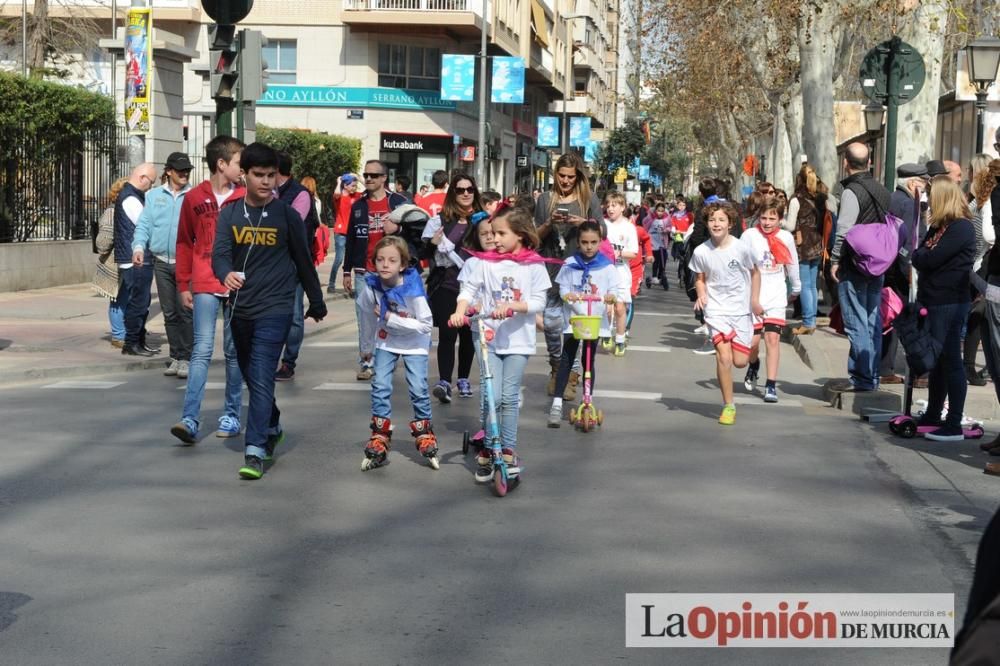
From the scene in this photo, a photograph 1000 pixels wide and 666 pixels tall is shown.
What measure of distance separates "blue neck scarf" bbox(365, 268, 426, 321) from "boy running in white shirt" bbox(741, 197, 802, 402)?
3.32 meters

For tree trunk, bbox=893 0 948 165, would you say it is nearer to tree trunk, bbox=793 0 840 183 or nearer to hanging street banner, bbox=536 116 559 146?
tree trunk, bbox=793 0 840 183

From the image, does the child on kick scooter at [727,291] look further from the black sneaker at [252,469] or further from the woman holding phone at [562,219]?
the black sneaker at [252,469]

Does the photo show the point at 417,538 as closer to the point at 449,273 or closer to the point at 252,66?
the point at 449,273

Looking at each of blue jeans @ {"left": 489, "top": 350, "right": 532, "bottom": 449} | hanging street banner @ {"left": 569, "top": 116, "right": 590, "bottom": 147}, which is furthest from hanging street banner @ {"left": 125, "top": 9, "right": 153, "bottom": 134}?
hanging street banner @ {"left": 569, "top": 116, "right": 590, "bottom": 147}

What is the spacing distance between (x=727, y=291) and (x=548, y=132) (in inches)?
2154

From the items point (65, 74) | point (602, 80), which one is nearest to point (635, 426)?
point (65, 74)

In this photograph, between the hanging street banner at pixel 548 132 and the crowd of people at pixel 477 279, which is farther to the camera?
the hanging street banner at pixel 548 132

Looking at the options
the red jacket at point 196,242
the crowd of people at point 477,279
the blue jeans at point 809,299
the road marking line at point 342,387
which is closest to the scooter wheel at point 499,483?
the crowd of people at point 477,279

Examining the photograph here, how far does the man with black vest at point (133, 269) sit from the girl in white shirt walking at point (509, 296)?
6.09 meters

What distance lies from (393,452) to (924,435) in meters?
3.78

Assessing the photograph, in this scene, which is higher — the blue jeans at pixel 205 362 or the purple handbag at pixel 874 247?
the purple handbag at pixel 874 247

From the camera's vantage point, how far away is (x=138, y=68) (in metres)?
21.5

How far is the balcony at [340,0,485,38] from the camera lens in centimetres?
4778

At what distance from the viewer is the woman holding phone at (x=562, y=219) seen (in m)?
11.2
